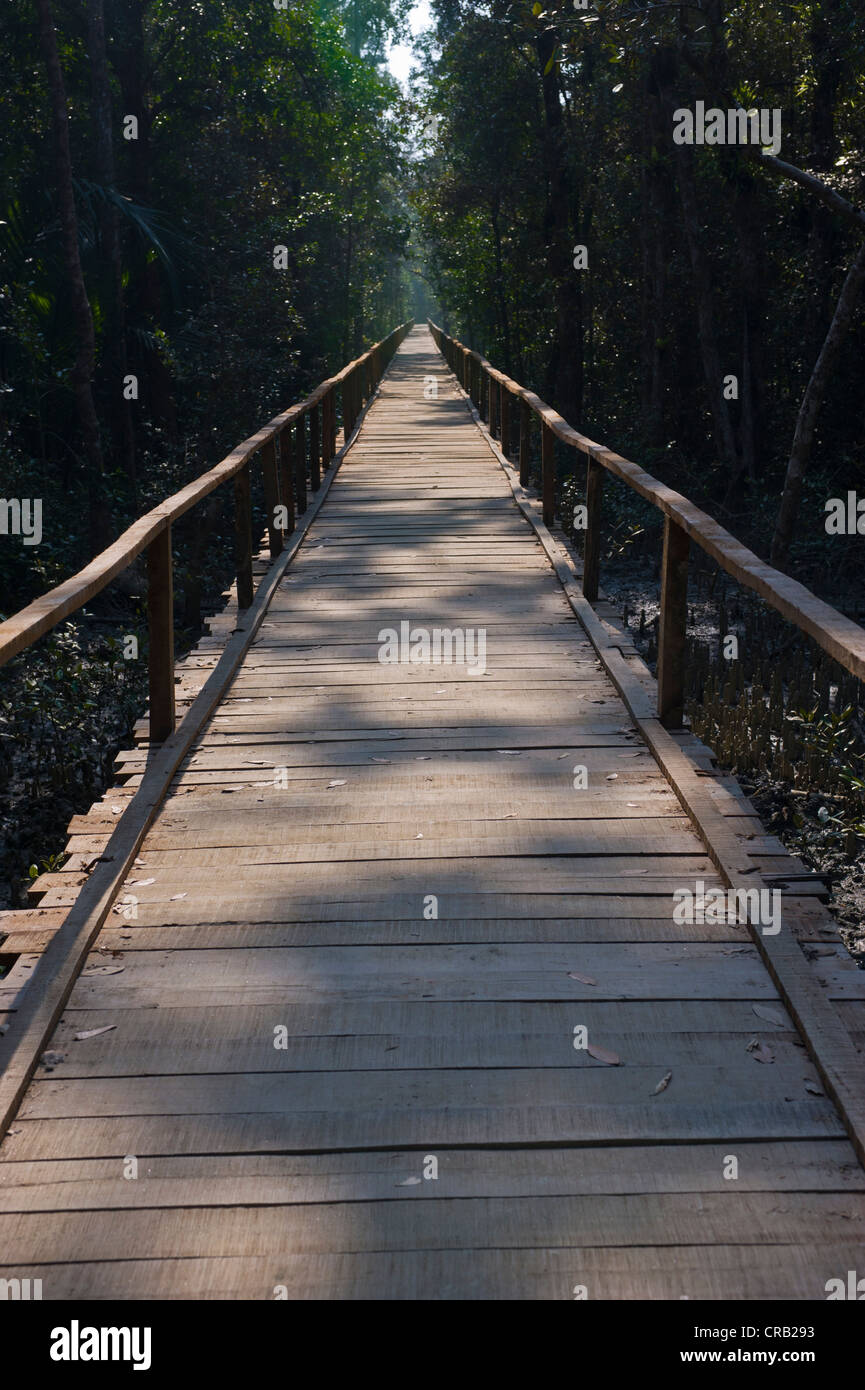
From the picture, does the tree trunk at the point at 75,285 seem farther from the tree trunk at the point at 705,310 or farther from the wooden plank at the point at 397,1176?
the wooden plank at the point at 397,1176

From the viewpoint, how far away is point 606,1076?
115 inches

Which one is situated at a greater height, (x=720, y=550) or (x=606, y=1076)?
(x=720, y=550)

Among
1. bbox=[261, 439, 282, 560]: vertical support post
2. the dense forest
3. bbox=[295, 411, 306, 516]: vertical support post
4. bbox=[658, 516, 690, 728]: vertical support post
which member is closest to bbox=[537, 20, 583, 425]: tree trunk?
the dense forest

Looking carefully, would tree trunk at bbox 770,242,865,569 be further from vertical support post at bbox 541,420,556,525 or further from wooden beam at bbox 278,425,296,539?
wooden beam at bbox 278,425,296,539

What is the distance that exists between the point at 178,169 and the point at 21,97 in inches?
113

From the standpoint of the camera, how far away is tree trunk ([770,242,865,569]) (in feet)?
36.4

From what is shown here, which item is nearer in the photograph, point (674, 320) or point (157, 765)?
point (157, 765)

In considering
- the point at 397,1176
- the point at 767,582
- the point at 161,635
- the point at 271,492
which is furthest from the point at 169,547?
the point at 271,492

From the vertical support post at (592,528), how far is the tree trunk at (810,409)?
15.1 feet

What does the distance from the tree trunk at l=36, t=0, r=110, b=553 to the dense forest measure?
0.12 feet

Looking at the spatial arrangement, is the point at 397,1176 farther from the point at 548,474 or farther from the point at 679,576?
the point at 548,474
